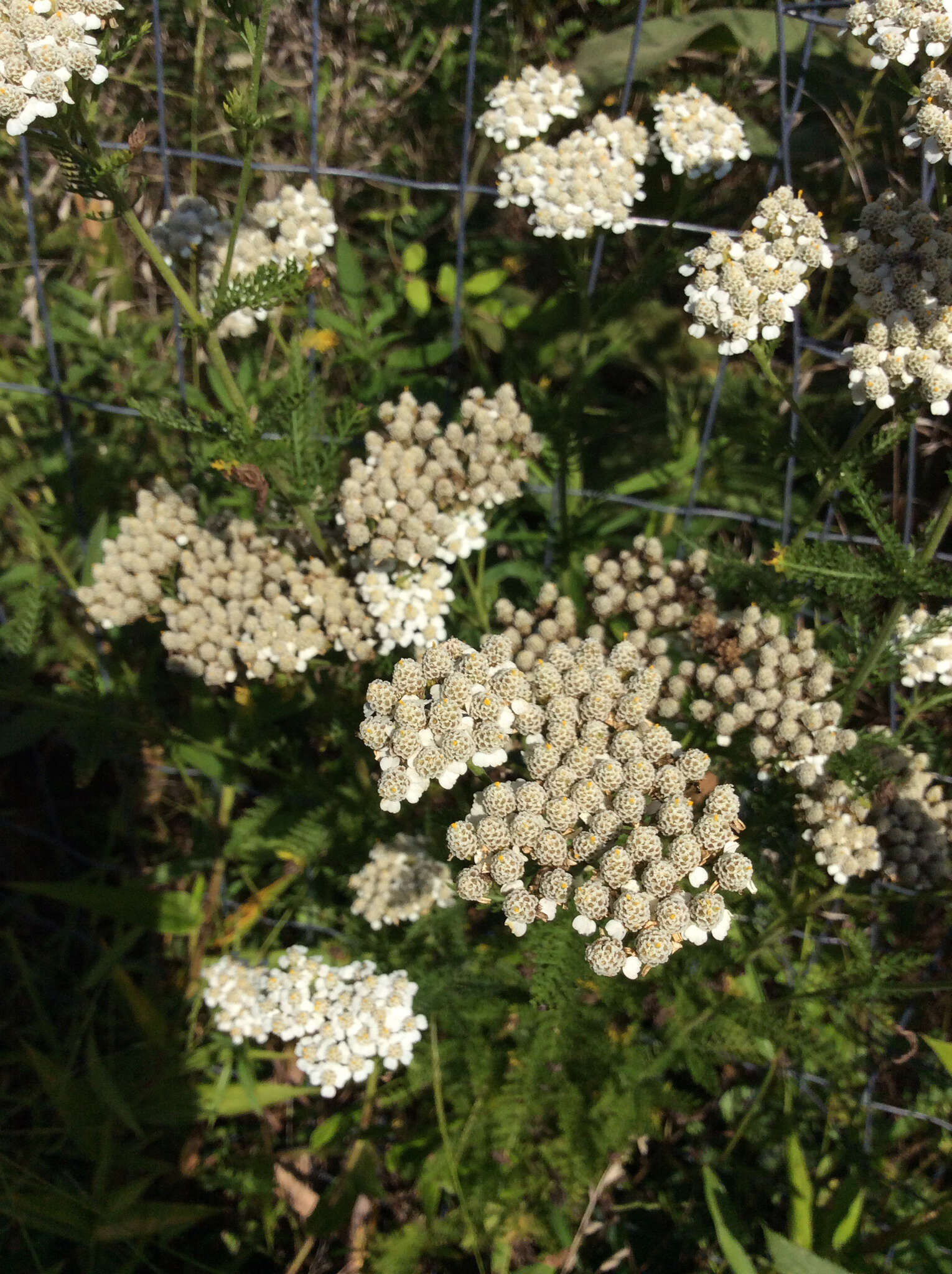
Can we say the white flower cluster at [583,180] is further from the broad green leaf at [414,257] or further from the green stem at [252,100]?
the broad green leaf at [414,257]

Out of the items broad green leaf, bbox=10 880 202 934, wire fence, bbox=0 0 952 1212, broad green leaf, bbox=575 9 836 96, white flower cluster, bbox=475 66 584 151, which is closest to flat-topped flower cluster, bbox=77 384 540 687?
wire fence, bbox=0 0 952 1212

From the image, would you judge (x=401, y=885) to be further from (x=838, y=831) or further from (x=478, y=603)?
(x=838, y=831)

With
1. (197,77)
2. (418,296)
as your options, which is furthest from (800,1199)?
(197,77)

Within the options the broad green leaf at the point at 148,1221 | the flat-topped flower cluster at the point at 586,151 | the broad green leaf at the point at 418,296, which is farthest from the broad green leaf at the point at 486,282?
the broad green leaf at the point at 148,1221

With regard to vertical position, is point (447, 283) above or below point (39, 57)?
below

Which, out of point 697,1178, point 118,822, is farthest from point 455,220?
point 697,1178

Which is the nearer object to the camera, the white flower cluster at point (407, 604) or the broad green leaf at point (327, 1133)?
the white flower cluster at point (407, 604)

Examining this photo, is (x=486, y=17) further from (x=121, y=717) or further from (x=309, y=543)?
(x=121, y=717)
